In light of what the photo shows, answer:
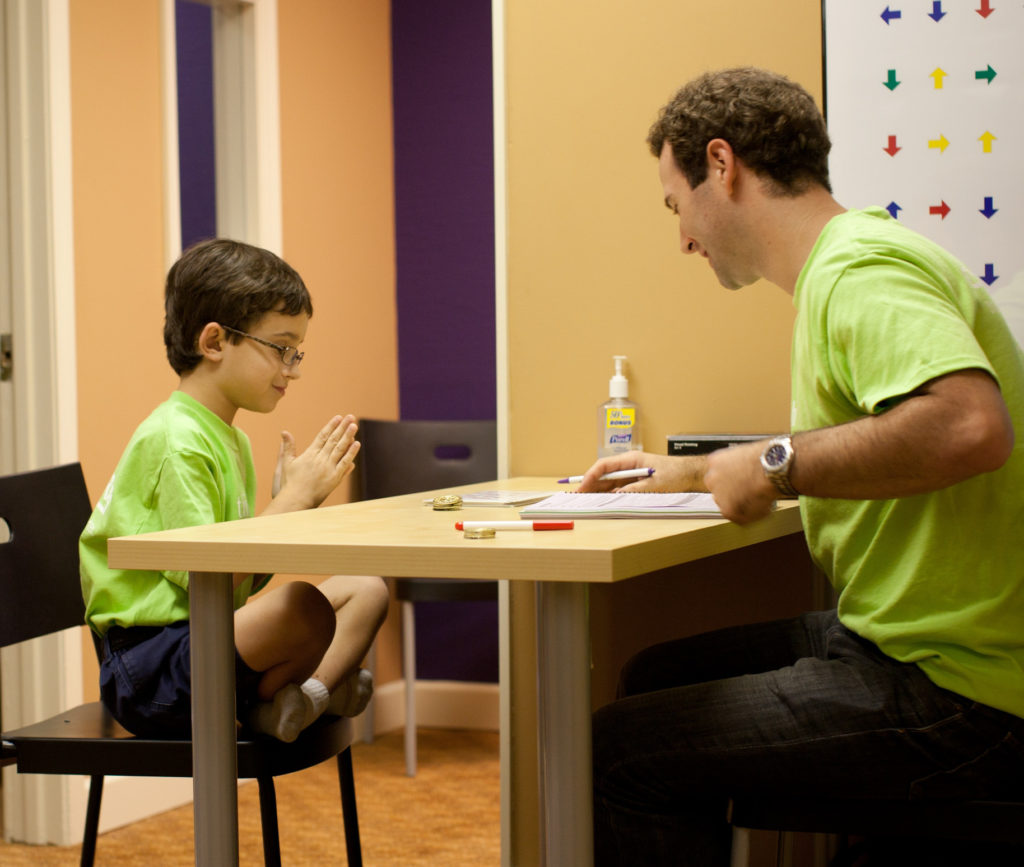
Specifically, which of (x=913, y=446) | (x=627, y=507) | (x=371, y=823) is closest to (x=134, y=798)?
(x=371, y=823)

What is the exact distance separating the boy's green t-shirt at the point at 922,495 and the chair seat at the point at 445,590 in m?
1.86

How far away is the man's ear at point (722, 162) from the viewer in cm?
138

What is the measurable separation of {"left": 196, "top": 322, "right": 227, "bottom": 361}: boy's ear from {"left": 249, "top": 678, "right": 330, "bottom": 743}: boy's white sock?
1.93 ft

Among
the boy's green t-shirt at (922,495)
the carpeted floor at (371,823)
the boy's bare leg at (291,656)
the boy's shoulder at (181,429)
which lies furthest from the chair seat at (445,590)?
the boy's green t-shirt at (922,495)

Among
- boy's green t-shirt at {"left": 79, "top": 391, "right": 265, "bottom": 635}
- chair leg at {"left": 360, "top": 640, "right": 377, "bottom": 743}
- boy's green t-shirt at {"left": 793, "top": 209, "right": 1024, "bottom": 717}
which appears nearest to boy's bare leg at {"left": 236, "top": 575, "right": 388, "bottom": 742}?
boy's green t-shirt at {"left": 79, "top": 391, "right": 265, "bottom": 635}

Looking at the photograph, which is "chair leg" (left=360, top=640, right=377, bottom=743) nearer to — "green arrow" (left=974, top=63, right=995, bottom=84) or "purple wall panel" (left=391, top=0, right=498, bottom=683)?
"purple wall panel" (left=391, top=0, right=498, bottom=683)

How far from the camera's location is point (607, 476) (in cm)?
151

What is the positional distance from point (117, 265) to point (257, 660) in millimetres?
1506

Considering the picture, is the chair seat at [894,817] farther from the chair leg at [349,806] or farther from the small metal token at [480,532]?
the chair leg at [349,806]

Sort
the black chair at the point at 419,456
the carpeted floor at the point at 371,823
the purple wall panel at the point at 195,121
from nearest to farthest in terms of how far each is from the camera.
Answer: the carpeted floor at the point at 371,823, the purple wall panel at the point at 195,121, the black chair at the point at 419,456

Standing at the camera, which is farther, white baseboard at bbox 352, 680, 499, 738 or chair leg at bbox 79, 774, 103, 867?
white baseboard at bbox 352, 680, 499, 738

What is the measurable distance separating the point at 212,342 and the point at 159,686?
1.91 ft

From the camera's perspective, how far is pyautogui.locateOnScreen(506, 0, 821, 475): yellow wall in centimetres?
202

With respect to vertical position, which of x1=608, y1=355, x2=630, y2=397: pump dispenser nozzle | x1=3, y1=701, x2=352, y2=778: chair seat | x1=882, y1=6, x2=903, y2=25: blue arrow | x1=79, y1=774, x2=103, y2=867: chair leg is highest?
x1=882, y1=6, x2=903, y2=25: blue arrow
